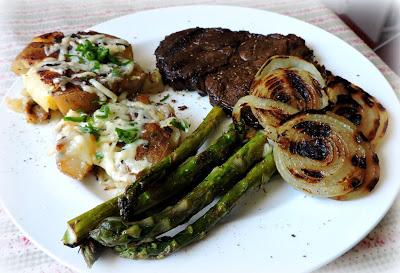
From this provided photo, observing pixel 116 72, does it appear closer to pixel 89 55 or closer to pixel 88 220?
pixel 89 55

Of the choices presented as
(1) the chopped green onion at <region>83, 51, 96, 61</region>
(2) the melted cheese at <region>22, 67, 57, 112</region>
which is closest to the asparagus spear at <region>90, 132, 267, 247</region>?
(2) the melted cheese at <region>22, 67, 57, 112</region>

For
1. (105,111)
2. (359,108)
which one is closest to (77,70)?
(105,111)

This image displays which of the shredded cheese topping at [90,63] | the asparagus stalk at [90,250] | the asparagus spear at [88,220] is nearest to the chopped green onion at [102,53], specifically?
the shredded cheese topping at [90,63]

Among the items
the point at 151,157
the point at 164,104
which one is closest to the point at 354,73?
the point at 164,104

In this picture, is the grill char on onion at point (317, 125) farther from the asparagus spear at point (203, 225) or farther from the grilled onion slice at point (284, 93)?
the asparagus spear at point (203, 225)

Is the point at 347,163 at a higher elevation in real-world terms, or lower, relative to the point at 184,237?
higher

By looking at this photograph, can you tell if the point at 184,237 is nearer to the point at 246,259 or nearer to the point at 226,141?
the point at 246,259

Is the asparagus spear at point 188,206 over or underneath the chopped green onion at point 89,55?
underneath

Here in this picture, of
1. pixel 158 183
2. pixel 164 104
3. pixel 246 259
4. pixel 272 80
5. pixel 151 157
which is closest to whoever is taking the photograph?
pixel 246 259
